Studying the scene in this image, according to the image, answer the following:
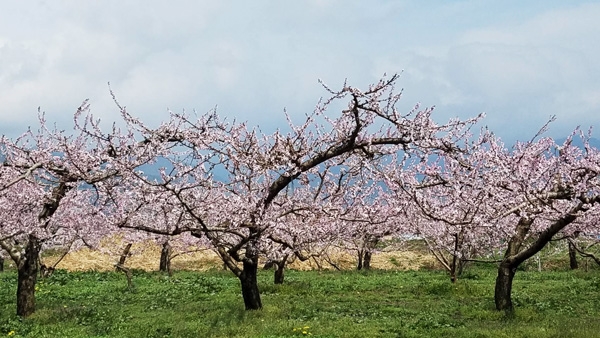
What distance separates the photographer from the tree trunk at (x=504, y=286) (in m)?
16.6

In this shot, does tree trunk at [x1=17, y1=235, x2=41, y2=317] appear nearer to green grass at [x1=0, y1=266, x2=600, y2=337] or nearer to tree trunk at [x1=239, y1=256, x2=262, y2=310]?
green grass at [x1=0, y1=266, x2=600, y2=337]

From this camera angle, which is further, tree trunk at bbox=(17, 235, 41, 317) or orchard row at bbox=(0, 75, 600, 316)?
tree trunk at bbox=(17, 235, 41, 317)

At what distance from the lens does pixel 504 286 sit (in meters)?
16.6

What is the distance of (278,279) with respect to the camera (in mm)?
23703

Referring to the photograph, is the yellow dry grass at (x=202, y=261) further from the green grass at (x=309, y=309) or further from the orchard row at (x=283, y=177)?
the orchard row at (x=283, y=177)

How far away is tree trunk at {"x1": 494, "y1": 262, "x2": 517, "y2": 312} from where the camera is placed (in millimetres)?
16578

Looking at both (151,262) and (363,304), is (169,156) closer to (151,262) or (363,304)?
(363,304)

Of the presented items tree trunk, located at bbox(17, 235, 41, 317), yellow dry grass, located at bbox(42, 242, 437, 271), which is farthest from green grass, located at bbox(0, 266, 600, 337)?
yellow dry grass, located at bbox(42, 242, 437, 271)

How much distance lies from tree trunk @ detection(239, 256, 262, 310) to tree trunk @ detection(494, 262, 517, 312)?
23.3 ft

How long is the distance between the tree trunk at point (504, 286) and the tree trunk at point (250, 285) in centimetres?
711

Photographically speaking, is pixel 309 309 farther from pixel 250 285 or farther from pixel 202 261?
pixel 202 261

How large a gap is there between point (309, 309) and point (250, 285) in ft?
6.80

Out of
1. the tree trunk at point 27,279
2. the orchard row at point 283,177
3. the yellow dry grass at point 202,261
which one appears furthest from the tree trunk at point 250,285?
the yellow dry grass at point 202,261

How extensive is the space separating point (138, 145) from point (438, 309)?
1022cm
